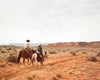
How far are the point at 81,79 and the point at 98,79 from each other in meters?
1.38

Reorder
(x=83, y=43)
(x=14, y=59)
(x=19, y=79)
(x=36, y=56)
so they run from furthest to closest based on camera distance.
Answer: (x=83, y=43) < (x=14, y=59) < (x=36, y=56) < (x=19, y=79)

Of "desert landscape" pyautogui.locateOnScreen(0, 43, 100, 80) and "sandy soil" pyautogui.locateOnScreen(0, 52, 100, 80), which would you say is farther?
"desert landscape" pyautogui.locateOnScreen(0, 43, 100, 80)

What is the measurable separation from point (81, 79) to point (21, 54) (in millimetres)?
7667

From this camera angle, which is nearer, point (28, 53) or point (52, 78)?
point (52, 78)

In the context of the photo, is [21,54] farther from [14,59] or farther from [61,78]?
[61,78]

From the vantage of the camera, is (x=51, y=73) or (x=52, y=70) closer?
(x=51, y=73)

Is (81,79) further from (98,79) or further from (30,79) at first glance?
(30,79)

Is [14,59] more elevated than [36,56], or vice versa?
[36,56]

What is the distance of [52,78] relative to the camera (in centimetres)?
762

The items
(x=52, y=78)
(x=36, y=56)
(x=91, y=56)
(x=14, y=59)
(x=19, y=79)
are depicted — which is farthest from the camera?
(x=91, y=56)

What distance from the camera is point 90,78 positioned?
7.97 m

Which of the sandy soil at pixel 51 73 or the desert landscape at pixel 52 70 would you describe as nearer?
the sandy soil at pixel 51 73

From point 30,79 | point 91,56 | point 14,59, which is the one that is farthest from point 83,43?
point 30,79

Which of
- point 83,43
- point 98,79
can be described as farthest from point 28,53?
point 83,43
